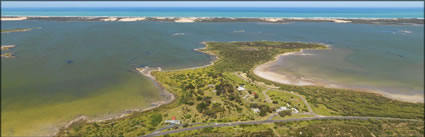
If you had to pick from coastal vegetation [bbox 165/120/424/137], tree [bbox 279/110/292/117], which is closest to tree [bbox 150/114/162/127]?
coastal vegetation [bbox 165/120/424/137]

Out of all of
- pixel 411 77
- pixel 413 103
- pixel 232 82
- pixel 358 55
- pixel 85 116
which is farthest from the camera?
pixel 358 55

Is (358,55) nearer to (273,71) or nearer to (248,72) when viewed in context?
(273,71)

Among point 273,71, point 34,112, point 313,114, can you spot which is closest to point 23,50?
point 34,112

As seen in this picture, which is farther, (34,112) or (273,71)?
(273,71)

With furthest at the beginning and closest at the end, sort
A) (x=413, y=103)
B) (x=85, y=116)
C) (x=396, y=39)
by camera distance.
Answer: (x=396, y=39)
(x=413, y=103)
(x=85, y=116)

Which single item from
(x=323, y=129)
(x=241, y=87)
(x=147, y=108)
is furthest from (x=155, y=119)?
(x=323, y=129)

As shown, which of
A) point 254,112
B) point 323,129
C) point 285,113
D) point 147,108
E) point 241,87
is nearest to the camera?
point 323,129

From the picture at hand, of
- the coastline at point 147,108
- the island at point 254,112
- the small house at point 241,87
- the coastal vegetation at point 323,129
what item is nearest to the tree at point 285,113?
the island at point 254,112

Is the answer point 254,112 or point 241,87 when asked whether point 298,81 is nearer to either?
point 241,87

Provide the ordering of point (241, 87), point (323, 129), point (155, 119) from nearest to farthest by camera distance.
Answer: point (323, 129) < point (155, 119) < point (241, 87)
